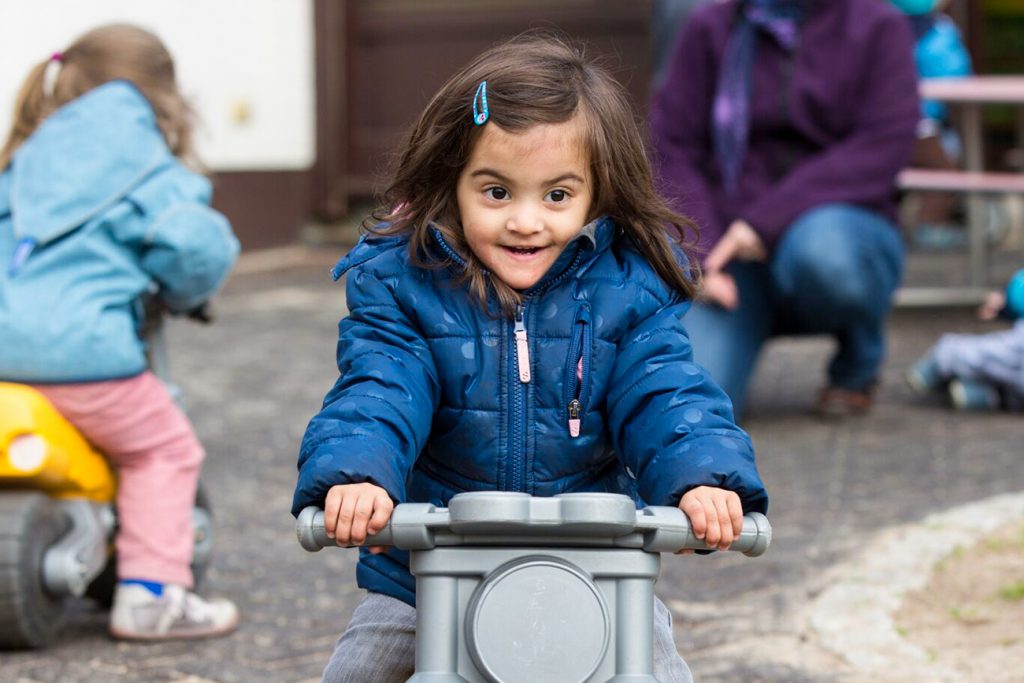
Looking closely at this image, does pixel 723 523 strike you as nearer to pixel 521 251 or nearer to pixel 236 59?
pixel 521 251

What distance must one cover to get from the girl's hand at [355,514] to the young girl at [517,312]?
0.25m

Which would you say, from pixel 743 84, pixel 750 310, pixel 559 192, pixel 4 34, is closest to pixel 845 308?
pixel 750 310

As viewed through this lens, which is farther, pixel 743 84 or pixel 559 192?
pixel 743 84

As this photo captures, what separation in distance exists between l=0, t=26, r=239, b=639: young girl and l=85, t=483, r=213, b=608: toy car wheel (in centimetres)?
9

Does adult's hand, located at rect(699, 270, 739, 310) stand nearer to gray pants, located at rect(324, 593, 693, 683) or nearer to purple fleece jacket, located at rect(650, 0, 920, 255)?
purple fleece jacket, located at rect(650, 0, 920, 255)

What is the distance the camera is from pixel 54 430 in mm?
3168

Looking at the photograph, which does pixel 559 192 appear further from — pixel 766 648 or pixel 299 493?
pixel 766 648

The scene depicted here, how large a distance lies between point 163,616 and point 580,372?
1410mm

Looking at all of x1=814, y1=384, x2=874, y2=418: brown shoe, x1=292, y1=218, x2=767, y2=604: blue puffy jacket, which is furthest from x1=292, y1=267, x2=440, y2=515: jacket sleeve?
x1=814, y1=384, x2=874, y2=418: brown shoe

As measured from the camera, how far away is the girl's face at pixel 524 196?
2189 millimetres

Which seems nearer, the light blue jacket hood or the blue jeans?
the light blue jacket hood

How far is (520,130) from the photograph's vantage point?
2.19 meters

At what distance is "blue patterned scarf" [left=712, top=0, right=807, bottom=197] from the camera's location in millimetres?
5160

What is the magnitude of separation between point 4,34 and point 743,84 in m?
3.65
